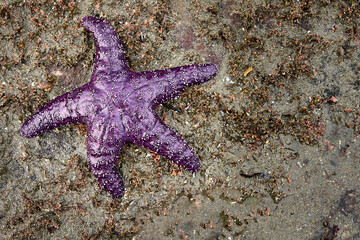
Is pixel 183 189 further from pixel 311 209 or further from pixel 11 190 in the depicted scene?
pixel 11 190

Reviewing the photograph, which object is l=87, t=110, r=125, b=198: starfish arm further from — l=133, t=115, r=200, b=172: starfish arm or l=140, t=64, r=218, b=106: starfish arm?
l=140, t=64, r=218, b=106: starfish arm

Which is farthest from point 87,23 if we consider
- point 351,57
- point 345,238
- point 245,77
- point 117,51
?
point 345,238

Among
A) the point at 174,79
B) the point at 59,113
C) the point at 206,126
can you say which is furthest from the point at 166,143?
the point at 59,113

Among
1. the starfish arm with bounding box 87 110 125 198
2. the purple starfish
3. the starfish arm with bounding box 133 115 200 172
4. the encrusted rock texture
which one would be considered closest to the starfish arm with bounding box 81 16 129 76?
the purple starfish

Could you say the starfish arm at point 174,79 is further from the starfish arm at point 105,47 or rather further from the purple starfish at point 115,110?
the starfish arm at point 105,47

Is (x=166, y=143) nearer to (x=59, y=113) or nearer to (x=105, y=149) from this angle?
(x=105, y=149)

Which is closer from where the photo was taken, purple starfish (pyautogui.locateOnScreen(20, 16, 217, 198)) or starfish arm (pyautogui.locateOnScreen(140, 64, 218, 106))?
purple starfish (pyautogui.locateOnScreen(20, 16, 217, 198))

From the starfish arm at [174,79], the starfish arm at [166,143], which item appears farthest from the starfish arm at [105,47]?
the starfish arm at [166,143]
